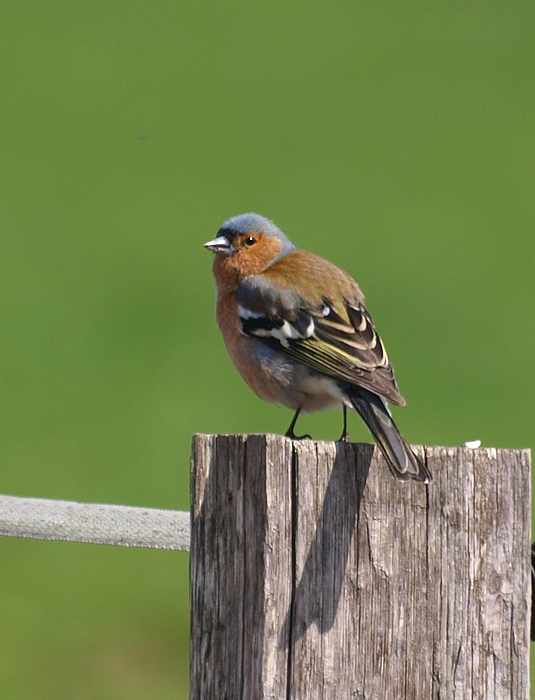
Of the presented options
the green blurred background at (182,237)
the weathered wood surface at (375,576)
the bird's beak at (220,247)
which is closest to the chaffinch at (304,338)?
the bird's beak at (220,247)

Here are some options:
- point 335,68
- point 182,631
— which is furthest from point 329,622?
point 335,68

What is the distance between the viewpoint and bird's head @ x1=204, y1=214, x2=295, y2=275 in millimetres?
5836

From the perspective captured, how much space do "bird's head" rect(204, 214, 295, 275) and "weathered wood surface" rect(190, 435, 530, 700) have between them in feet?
10.2

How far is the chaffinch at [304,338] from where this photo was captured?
4734 millimetres

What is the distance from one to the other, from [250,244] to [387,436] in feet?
9.03

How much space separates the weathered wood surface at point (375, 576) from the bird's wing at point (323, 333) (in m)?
1.83

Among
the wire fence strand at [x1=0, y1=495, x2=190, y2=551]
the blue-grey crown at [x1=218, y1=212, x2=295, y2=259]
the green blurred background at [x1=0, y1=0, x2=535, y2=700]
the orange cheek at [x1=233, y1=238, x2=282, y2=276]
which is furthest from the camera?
the green blurred background at [x1=0, y1=0, x2=535, y2=700]

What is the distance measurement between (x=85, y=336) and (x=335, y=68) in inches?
352

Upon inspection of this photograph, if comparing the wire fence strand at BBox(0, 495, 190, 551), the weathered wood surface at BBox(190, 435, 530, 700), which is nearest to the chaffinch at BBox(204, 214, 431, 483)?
the wire fence strand at BBox(0, 495, 190, 551)

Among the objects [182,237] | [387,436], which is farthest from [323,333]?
[182,237]

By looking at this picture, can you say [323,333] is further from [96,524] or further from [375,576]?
[375,576]

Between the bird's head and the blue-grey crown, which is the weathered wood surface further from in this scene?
the blue-grey crown

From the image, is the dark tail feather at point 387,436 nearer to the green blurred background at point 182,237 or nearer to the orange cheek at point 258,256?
the orange cheek at point 258,256

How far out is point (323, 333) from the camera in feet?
16.3
